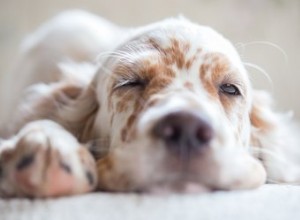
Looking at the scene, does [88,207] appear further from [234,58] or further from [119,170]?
[234,58]

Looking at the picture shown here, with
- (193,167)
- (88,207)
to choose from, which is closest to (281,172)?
(193,167)

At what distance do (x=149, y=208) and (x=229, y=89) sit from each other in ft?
1.57

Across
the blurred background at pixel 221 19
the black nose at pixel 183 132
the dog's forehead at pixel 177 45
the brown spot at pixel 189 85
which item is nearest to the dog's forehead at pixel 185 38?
the dog's forehead at pixel 177 45

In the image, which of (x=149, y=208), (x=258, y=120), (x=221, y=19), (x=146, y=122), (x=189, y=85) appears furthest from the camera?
(x=221, y=19)

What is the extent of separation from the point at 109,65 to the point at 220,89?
0.94 feet

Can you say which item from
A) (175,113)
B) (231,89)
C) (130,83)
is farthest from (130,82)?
(175,113)

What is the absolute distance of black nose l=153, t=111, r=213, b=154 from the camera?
0.90m

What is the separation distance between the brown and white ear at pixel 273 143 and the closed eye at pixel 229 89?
164 millimetres

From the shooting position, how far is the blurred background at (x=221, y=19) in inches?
101

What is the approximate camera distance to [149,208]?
85 centimetres

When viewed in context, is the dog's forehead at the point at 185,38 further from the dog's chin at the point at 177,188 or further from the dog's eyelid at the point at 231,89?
the dog's chin at the point at 177,188

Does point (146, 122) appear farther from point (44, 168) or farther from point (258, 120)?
point (258, 120)

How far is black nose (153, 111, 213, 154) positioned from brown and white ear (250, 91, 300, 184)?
0.48 metres

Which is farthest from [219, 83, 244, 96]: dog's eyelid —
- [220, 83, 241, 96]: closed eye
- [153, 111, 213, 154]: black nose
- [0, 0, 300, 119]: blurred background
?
[0, 0, 300, 119]: blurred background
